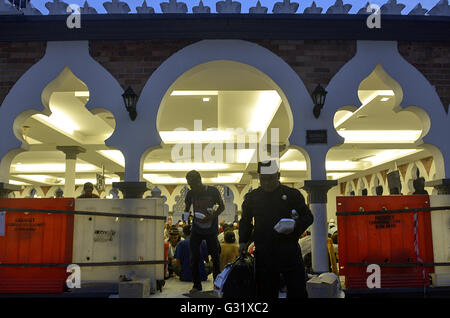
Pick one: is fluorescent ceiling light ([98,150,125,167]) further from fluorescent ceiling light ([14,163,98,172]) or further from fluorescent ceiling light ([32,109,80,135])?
fluorescent ceiling light ([14,163,98,172])

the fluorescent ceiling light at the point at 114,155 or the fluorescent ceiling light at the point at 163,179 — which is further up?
the fluorescent ceiling light at the point at 114,155

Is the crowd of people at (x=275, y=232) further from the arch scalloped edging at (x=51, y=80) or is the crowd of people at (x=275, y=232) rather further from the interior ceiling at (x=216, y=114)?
the arch scalloped edging at (x=51, y=80)

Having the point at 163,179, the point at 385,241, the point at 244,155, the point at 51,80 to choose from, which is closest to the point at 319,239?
the point at 385,241

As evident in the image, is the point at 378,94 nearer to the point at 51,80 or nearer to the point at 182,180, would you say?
the point at 51,80

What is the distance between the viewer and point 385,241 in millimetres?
4969

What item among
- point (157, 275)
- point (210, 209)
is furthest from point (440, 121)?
point (157, 275)

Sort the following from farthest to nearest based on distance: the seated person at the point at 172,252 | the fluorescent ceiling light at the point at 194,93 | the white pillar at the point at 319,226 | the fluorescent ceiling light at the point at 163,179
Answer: the fluorescent ceiling light at the point at 163,179
the fluorescent ceiling light at the point at 194,93
the seated person at the point at 172,252
the white pillar at the point at 319,226

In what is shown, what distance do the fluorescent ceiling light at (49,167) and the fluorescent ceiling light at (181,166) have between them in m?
2.92

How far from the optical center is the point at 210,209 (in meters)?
5.07

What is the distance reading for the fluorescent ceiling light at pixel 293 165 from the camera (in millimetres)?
16644

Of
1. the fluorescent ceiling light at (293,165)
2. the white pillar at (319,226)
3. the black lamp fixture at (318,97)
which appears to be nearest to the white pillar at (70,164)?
the white pillar at (319,226)

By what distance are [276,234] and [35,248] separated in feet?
11.1

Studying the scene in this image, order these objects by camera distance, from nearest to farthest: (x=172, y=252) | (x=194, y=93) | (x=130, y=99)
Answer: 1. (x=130, y=99)
2. (x=172, y=252)
3. (x=194, y=93)
